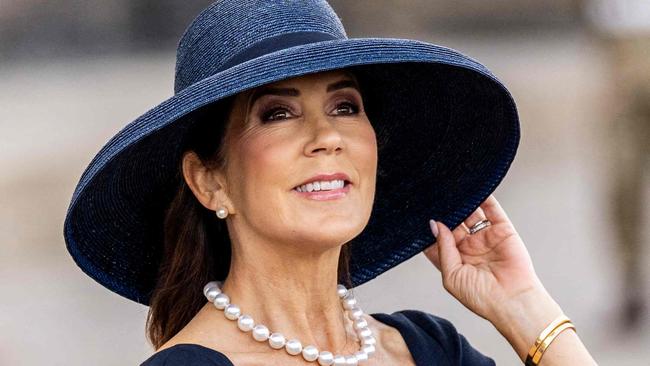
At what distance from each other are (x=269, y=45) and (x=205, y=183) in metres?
0.38

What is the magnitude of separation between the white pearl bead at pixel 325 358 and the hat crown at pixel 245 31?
61 centimetres

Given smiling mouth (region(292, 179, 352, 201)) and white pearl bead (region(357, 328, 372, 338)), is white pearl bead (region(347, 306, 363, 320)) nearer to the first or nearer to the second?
white pearl bead (region(357, 328, 372, 338))

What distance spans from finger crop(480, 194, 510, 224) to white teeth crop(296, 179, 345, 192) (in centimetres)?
60

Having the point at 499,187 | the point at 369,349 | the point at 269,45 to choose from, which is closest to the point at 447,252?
the point at 369,349

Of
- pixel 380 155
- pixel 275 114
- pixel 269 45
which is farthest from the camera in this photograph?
pixel 380 155

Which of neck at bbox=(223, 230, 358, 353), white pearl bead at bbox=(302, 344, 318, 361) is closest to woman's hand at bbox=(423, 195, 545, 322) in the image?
neck at bbox=(223, 230, 358, 353)

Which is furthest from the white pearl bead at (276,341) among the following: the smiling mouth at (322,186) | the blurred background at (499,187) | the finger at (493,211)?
the blurred background at (499,187)

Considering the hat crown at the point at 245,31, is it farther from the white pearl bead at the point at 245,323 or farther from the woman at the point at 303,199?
the white pearl bead at the point at 245,323

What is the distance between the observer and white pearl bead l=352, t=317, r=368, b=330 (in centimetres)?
→ 311

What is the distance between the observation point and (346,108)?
2945 millimetres

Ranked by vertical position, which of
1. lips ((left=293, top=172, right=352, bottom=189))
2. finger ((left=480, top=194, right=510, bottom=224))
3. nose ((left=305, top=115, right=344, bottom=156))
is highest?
nose ((left=305, top=115, right=344, bottom=156))

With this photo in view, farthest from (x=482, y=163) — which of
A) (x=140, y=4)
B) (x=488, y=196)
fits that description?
(x=140, y=4)

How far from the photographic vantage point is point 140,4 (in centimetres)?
1563

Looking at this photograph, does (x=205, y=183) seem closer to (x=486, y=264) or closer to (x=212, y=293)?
(x=212, y=293)
